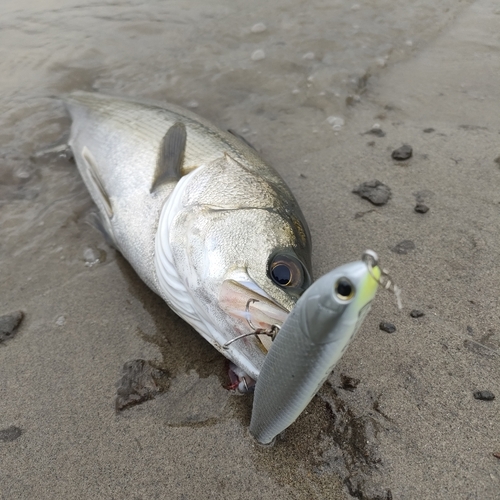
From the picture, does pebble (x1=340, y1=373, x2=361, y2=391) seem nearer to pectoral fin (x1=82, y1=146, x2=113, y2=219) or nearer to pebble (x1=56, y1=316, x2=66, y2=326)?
pebble (x1=56, y1=316, x2=66, y2=326)

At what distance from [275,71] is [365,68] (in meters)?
1.05

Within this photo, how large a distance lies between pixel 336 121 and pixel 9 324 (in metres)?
3.39

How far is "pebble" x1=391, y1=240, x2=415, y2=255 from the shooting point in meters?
3.03

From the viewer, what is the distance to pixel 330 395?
2.19 meters

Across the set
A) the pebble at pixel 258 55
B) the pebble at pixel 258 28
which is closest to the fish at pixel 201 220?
the pebble at pixel 258 55

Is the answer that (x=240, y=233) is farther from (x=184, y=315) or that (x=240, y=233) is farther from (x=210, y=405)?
(x=210, y=405)

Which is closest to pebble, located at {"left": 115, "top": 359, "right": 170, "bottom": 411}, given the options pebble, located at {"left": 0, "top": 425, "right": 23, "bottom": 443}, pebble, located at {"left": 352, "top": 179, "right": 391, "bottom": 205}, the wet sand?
the wet sand

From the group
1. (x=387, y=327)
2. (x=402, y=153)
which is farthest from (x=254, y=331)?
(x=402, y=153)

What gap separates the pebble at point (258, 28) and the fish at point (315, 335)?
574 centimetres

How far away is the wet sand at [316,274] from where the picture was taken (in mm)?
1979

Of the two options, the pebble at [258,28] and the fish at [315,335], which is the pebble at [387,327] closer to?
the fish at [315,335]

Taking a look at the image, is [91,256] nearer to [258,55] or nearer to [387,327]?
[387,327]

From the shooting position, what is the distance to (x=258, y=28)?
6297mm

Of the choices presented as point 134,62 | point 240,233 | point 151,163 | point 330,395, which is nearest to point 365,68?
point 134,62
